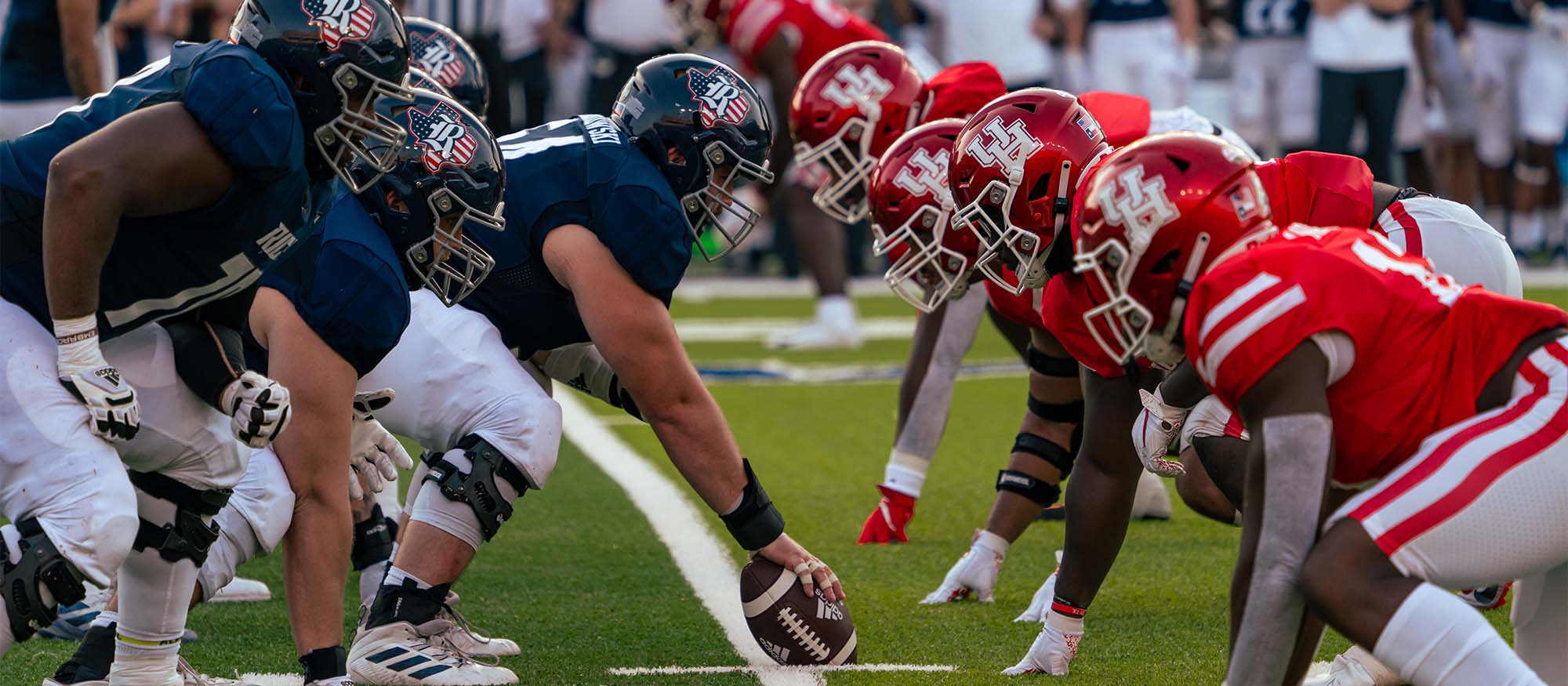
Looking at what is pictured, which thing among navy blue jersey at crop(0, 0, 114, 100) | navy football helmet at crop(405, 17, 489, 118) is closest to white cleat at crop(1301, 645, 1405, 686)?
navy football helmet at crop(405, 17, 489, 118)

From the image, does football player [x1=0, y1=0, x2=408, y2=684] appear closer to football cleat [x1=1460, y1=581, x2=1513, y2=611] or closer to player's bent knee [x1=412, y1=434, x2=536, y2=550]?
player's bent knee [x1=412, y1=434, x2=536, y2=550]

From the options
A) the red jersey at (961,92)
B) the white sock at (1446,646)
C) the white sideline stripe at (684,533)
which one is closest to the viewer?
the white sock at (1446,646)

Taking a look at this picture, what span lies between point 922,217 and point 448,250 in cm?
110

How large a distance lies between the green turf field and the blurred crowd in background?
429 cm

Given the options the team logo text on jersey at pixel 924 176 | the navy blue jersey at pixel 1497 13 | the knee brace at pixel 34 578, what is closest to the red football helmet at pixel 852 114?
the team logo text on jersey at pixel 924 176

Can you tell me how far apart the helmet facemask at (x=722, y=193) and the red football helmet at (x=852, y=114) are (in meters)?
0.97

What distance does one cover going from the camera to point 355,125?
10.6ft

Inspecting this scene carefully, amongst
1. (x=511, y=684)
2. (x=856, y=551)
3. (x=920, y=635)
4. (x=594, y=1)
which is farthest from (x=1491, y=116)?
(x=511, y=684)

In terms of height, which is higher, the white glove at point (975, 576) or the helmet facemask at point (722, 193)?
the helmet facemask at point (722, 193)

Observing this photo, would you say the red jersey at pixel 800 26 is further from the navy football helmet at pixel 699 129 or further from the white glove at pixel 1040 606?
the white glove at pixel 1040 606

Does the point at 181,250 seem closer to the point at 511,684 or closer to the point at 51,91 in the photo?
the point at 511,684

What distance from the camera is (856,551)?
5.02 meters

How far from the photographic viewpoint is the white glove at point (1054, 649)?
3658mm

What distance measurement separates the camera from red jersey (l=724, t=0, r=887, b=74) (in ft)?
26.8
